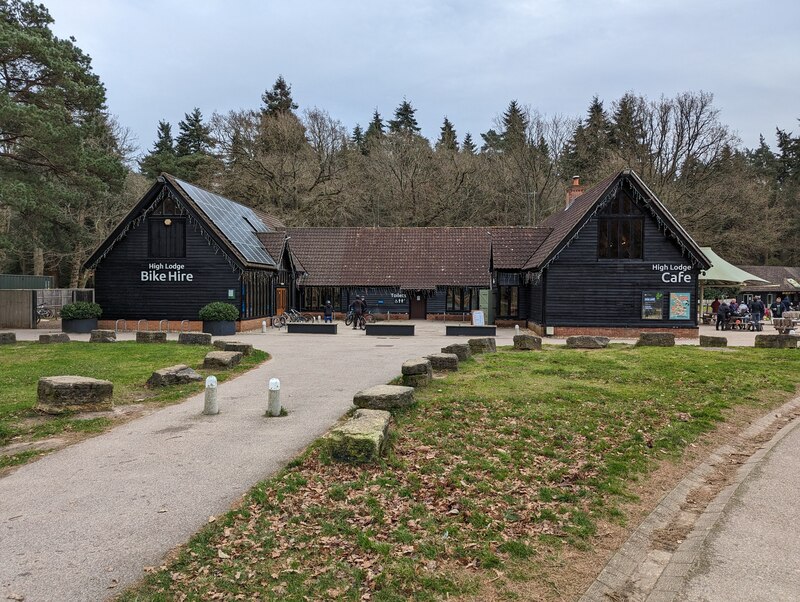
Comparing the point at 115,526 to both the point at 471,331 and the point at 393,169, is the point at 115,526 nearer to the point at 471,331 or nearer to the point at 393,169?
the point at 471,331

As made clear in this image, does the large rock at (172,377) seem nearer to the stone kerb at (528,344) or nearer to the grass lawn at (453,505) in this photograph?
the grass lawn at (453,505)

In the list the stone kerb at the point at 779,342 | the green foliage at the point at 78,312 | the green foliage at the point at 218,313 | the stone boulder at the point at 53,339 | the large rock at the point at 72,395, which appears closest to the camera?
the large rock at the point at 72,395

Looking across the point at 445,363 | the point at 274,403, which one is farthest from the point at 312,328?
the point at 274,403

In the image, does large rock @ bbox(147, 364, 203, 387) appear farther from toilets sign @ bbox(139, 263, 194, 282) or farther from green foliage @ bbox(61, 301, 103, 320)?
green foliage @ bbox(61, 301, 103, 320)

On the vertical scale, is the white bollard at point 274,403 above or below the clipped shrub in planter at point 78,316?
below

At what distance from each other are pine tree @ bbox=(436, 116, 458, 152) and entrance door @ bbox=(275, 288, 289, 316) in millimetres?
24535

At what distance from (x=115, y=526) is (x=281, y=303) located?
101 ft

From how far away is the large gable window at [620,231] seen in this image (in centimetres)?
2786

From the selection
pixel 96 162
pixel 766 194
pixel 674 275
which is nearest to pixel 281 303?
pixel 96 162

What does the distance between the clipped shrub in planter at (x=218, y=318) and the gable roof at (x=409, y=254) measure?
27.8 ft

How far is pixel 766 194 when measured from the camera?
55250 millimetres

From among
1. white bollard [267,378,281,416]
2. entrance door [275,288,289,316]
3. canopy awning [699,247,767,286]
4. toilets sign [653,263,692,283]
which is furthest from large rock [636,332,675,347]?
entrance door [275,288,289,316]

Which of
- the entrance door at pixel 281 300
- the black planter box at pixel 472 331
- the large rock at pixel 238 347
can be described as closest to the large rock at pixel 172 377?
the large rock at pixel 238 347

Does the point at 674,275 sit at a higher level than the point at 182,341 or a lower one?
higher
